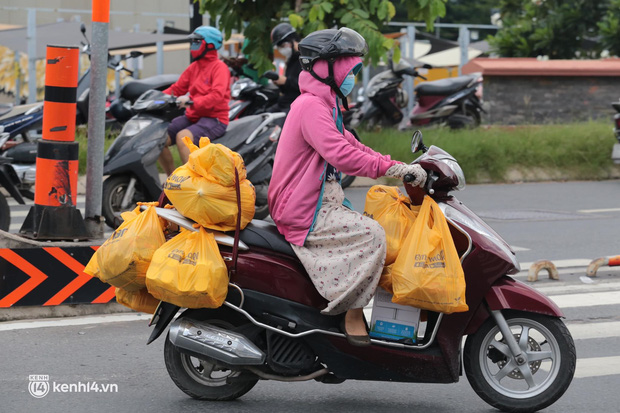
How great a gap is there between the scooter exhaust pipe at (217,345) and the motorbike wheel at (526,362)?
3.25 feet

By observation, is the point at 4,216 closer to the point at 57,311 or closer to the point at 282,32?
the point at 57,311

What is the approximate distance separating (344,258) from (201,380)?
37.1 inches

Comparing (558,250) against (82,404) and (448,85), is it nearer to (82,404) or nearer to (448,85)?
(82,404)

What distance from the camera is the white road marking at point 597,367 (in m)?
5.45

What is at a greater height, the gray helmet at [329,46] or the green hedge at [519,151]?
the gray helmet at [329,46]

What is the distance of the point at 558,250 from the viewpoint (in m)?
9.21

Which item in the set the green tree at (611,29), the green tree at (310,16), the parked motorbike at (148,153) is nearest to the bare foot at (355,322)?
the parked motorbike at (148,153)

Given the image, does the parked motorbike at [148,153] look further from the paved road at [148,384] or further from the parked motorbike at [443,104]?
the parked motorbike at [443,104]

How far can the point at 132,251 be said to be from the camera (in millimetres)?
4613

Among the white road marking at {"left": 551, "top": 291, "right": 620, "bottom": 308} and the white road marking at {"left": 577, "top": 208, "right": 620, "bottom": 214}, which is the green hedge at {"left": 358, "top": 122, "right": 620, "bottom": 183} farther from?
the white road marking at {"left": 551, "top": 291, "right": 620, "bottom": 308}

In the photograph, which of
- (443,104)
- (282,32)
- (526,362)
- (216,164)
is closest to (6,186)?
(282,32)

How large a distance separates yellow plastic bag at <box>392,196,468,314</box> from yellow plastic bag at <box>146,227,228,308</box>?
2.58ft

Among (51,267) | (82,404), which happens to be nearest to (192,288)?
(82,404)

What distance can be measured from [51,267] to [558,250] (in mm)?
4806
